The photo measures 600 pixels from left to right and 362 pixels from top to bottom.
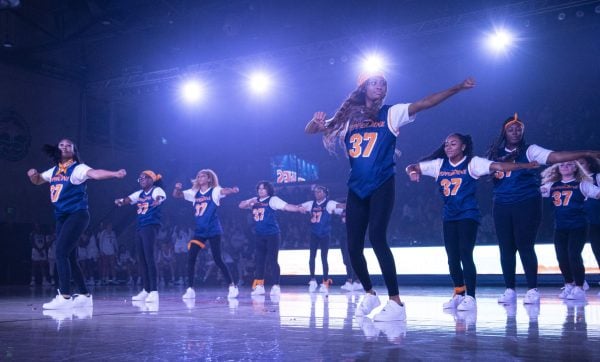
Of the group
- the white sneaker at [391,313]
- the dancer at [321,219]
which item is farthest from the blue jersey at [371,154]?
the dancer at [321,219]

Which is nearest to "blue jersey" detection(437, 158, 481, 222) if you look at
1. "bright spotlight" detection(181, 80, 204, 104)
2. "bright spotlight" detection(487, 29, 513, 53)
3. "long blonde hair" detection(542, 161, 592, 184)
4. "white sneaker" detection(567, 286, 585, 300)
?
"white sneaker" detection(567, 286, 585, 300)

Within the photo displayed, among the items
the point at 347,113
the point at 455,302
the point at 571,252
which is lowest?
the point at 455,302

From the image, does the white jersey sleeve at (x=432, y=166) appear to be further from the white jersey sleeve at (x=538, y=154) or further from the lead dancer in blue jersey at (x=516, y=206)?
the white jersey sleeve at (x=538, y=154)

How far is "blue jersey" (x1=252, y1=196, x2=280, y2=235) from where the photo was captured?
373 inches

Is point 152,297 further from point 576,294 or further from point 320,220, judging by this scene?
point 576,294

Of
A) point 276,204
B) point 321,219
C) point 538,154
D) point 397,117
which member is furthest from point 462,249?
point 321,219

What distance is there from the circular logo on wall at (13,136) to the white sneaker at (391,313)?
1500 centimetres

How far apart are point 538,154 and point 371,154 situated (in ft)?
7.68

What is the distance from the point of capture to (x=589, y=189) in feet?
23.7

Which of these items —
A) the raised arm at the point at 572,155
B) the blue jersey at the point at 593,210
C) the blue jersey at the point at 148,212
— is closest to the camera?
the raised arm at the point at 572,155

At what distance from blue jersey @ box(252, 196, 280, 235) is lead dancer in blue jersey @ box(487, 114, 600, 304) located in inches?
172

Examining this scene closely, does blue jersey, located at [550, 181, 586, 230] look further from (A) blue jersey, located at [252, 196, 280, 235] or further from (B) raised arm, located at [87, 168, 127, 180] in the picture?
(B) raised arm, located at [87, 168, 127, 180]

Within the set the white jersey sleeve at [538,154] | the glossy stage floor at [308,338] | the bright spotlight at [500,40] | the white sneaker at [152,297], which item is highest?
the bright spotlight at [500,40]

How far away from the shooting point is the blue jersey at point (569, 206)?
283 inches
